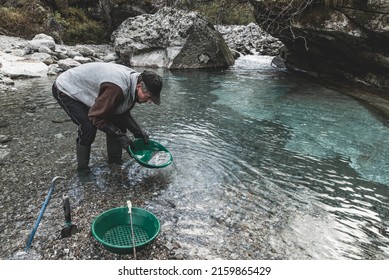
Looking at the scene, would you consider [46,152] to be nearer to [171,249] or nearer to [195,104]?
[171,249]

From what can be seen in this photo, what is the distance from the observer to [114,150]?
16.0 ft

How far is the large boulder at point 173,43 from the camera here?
15250mm

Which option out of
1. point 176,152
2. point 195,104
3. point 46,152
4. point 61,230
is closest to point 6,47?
point 195,104

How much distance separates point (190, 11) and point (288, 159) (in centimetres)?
1273

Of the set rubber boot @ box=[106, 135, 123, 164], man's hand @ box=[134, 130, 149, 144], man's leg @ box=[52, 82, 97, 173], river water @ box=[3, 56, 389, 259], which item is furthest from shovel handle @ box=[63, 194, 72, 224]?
rubber boot @ box=[106, 135, 123, 164]

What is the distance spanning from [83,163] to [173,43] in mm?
12082

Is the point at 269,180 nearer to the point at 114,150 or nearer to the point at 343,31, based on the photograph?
the point at 114,150

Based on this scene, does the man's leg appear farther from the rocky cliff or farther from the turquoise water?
the rocky cliff

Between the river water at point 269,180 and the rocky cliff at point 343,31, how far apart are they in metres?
2.28

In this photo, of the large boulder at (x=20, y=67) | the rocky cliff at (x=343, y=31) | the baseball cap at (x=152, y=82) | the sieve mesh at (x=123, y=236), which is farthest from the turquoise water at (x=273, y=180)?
the large boulder at (x=20, y=67)

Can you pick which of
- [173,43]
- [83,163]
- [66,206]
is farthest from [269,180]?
[173,43]

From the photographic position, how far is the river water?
11.1ft

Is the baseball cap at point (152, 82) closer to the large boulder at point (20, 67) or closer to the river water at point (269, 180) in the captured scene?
the river water at point (269, 180)

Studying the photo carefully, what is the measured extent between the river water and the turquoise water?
0.04 ft
